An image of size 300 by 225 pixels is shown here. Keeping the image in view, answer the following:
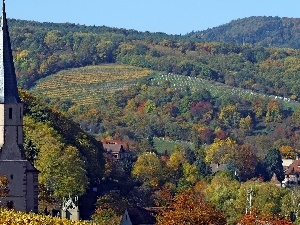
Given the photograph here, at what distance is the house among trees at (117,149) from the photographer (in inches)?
5035

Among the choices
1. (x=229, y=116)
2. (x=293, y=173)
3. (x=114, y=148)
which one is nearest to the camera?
(x=114, y=148)

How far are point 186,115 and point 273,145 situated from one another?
21.2 metres

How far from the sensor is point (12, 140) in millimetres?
56406

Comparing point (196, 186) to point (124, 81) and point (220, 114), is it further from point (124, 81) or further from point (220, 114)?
point (124, 81)

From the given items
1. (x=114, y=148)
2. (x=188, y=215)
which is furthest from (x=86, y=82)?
(x=188, y=215)

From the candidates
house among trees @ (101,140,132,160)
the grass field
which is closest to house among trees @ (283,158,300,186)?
the grass field

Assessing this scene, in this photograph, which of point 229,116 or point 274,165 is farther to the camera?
point 229,116

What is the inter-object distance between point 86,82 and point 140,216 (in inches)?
4364

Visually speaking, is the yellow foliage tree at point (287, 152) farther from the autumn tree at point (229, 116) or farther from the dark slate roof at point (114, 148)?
the dark slate roof at point (114, 148)

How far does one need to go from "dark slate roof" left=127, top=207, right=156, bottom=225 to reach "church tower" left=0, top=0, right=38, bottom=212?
15.1m

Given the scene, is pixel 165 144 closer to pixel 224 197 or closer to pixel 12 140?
pixel 224 197

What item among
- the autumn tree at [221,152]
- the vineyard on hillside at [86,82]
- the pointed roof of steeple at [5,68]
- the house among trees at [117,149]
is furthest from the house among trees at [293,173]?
the pointed roof of steeple at [5,68]

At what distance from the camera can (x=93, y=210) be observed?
7644 cm

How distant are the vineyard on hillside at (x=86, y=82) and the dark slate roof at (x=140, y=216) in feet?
308
